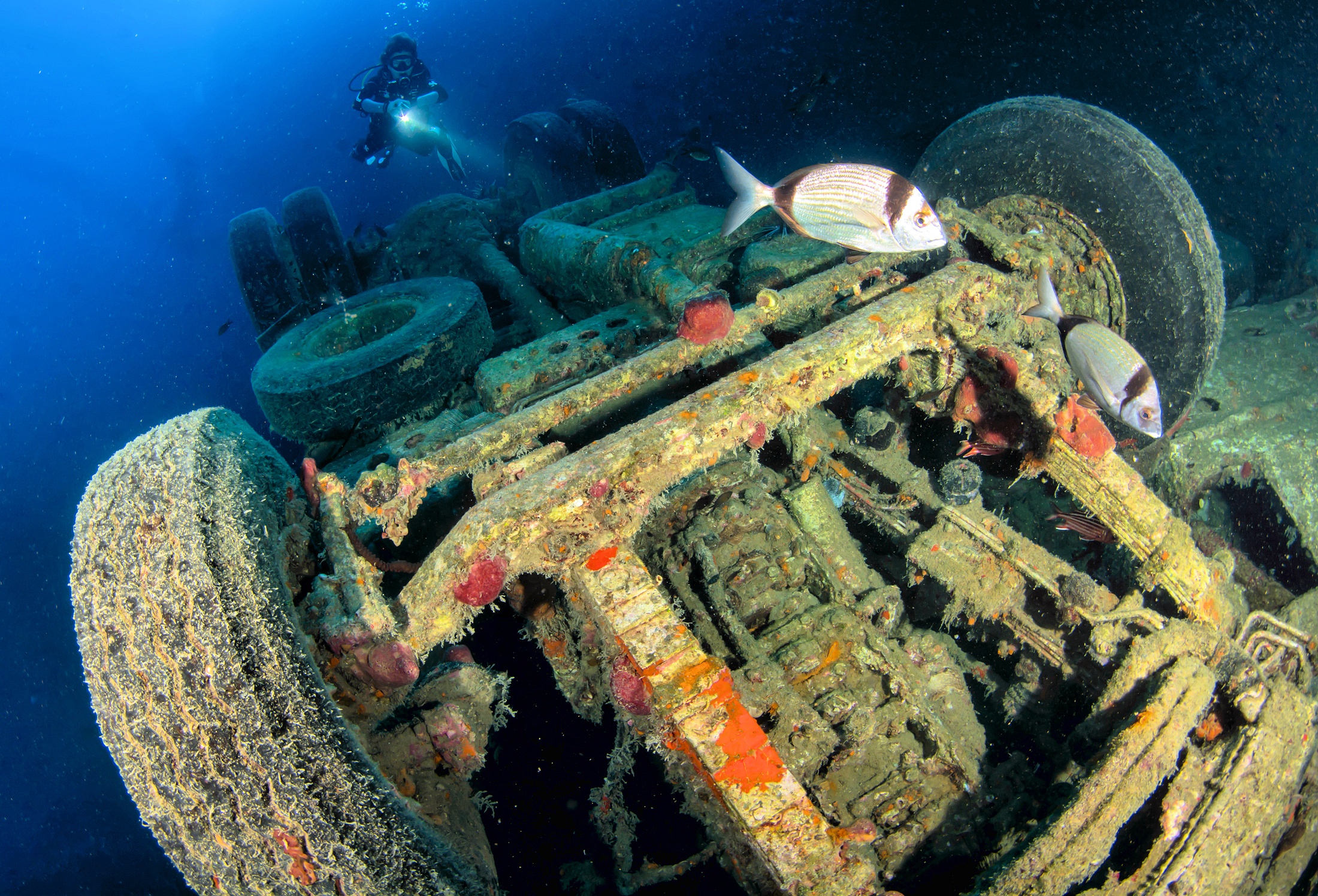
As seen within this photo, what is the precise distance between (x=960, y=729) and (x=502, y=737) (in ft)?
9.27

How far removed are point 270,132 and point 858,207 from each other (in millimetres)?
90999

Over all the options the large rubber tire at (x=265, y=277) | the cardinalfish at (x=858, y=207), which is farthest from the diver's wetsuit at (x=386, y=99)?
the cardinalfish at (x=858, y=207)

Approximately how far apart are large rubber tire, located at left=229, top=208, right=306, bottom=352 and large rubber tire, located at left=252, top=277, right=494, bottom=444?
1.42m

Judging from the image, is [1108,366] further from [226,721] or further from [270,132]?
[270,132]

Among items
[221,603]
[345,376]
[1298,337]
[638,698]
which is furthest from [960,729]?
[1298,337]

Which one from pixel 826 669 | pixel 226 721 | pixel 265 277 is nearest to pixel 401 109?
pixel 265 277

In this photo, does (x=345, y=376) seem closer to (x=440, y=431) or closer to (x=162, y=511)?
(x=440, y=431)

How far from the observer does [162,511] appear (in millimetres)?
2012

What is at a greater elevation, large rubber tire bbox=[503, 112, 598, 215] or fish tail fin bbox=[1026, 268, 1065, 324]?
large rubber tire bbox=[503, 112, 598, 215]

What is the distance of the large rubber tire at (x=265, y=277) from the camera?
21.2 feet

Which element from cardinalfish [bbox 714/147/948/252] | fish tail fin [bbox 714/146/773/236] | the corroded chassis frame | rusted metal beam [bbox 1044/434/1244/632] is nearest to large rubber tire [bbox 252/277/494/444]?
the corroded chassis frame

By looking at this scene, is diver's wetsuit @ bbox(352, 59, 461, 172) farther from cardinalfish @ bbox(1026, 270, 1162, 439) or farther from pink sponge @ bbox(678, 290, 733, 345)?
cardinalfish @ bbox(1026, 270, 1162, 439)

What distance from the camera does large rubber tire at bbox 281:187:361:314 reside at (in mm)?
6688

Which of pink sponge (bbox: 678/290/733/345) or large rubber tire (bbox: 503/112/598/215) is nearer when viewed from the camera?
pink sponge (bbox: 678/290/733/345)
